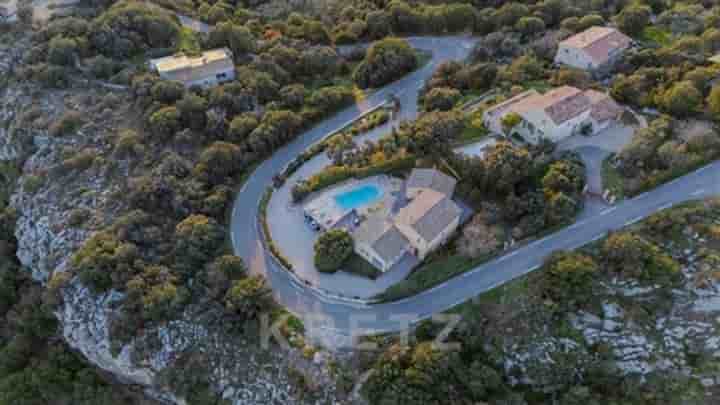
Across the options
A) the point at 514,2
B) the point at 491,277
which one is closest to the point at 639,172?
the point at 491,277

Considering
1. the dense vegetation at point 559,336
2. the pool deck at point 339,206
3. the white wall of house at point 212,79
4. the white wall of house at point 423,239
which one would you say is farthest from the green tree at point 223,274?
the white wall of house at point 212,79

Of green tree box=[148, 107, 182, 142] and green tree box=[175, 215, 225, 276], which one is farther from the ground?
green tree box=[148, 107, 182, 142]

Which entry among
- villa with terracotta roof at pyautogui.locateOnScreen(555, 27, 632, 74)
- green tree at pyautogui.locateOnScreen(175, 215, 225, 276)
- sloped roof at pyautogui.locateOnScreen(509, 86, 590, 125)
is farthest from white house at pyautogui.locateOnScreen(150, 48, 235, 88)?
villa with terracotta roof at pyautogui.locateOnScreen(555, 27, 632, 74)

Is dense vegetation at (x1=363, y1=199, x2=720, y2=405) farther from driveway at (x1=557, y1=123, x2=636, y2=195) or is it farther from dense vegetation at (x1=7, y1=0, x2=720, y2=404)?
driveway at (x1=557, y1=123, x2=636, y2=195)

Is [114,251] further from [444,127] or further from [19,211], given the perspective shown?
[444,127]

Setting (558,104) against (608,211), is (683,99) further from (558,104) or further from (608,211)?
(608,211)
